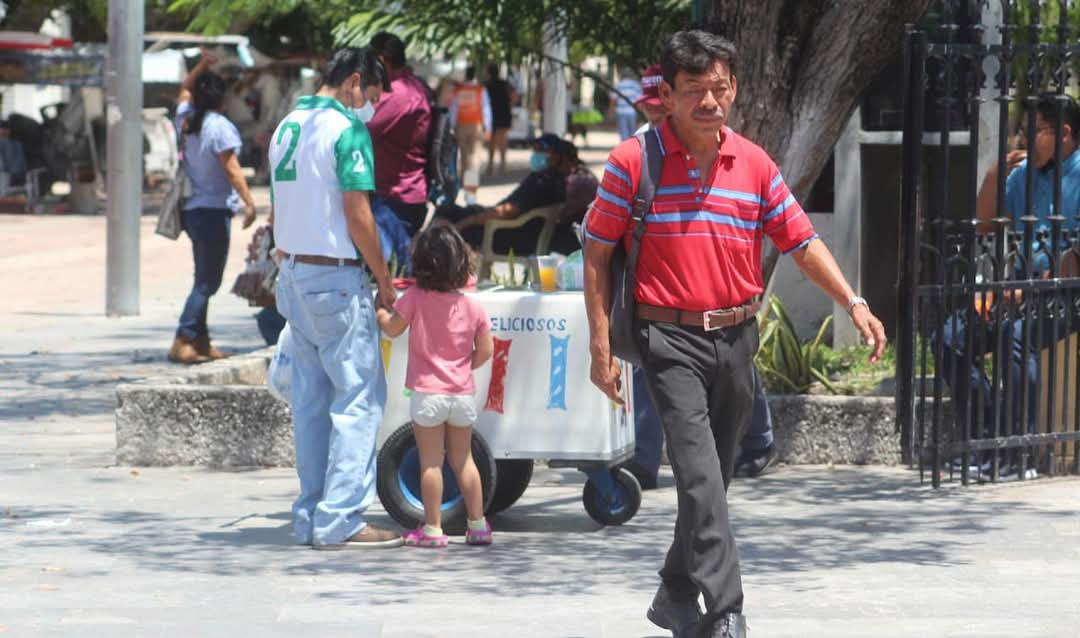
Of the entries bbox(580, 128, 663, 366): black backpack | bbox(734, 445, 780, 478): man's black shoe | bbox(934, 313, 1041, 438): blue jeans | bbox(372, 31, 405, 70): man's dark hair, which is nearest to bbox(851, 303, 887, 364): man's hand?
bbox(580, 128, 663, 366): black backpack

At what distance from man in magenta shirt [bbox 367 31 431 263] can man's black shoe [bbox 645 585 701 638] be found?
200 inches

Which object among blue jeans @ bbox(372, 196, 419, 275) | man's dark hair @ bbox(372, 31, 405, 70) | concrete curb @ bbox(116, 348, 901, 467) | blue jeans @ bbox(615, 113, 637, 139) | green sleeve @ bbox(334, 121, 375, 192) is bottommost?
concrete curb @ bbox(116, 348, 901, 467)

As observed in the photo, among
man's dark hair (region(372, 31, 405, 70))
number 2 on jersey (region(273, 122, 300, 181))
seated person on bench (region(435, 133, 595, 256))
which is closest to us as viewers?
number 2 on jersey (region(273, 122, 300, 181))

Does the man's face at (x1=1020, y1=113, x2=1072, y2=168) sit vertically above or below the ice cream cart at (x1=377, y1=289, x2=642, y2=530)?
above

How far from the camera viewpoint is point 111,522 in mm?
7605

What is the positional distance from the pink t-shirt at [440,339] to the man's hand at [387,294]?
0.04 metres

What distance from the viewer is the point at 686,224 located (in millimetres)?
5543

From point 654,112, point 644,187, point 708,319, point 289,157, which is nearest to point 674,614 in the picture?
point 708,319

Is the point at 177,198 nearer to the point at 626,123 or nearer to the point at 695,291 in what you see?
the point at 695,291

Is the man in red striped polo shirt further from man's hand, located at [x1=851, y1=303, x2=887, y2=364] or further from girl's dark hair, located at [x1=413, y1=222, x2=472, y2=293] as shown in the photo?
girl's dark hair, located at [x1=413, y1=222, x2=472, y2=293]

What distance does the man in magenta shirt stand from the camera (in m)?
10.5

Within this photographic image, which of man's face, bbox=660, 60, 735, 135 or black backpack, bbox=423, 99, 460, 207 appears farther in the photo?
black backpack, bbox=423, 99, 460, 207

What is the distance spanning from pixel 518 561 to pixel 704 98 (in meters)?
2.11

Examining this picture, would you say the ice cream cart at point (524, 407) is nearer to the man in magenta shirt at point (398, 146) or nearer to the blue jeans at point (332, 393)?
the blue jeans at point (332, 393)
